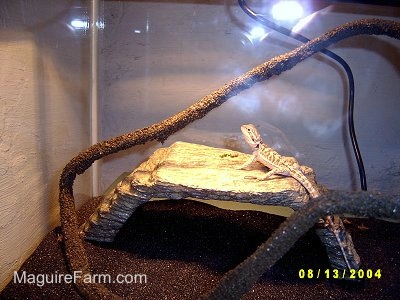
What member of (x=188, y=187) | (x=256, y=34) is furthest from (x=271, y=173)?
(x=256, y=34)

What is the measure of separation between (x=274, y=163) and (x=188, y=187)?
0.64m

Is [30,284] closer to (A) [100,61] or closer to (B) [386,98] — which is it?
(A) [100,61]

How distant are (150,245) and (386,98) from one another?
2.25m

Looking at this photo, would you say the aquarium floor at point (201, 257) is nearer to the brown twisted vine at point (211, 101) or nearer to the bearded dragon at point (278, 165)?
the brown twisted vine at point (211, 101)

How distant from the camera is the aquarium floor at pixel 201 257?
1.53m

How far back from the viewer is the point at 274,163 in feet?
6.37

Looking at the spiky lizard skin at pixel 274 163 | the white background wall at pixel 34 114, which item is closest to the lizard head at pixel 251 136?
the spiky lizard skin at pixel 274 163

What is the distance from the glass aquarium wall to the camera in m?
2.42

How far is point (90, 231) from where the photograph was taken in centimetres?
184

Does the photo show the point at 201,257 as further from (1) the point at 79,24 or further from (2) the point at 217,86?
(1) the point at 79,24

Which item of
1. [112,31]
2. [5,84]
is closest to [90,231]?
[5,84]
